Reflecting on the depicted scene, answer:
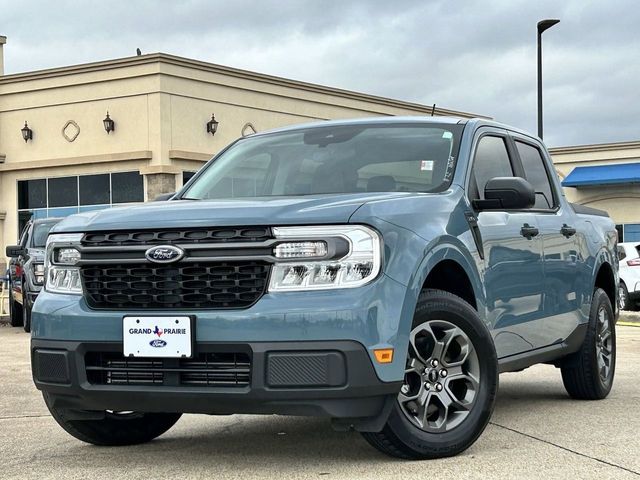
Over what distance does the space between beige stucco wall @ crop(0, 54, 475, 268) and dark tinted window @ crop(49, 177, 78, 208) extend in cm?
22

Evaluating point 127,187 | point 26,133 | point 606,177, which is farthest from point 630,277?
point 606,177

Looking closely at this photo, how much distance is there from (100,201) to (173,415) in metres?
25.3

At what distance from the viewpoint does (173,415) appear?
19.4 feet

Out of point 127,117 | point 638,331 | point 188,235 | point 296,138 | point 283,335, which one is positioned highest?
point 127,117

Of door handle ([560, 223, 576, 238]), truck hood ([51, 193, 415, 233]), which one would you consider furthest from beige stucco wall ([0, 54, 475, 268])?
truck hood ([51, 193, 415, 233])

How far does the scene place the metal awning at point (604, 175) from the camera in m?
37.8

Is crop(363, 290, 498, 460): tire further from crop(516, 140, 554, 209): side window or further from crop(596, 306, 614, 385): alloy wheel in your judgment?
crop(596, 306, 614, 385): alloy wheel

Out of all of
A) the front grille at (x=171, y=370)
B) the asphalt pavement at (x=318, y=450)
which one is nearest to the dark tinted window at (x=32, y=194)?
the asphalt pavement at (x=318, y=450)

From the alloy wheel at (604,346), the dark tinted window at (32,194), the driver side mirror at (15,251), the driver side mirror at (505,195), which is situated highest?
the dark tinted window at (32,194)

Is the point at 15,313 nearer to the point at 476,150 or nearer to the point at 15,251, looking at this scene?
the point at 15,251

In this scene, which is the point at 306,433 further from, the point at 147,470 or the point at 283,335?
the point at 283,335

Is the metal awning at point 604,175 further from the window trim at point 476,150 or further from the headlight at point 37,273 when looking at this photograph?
the window trim at point 476,150

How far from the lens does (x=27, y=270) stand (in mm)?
15086

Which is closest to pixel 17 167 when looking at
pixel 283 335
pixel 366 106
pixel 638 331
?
pixel 366 106
